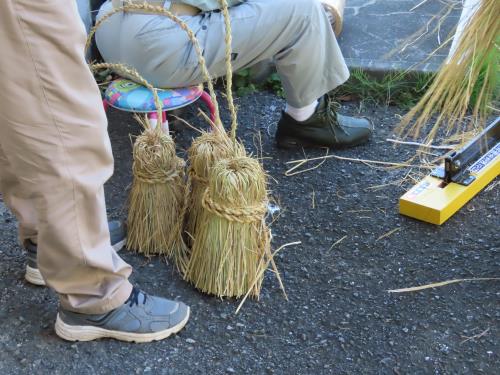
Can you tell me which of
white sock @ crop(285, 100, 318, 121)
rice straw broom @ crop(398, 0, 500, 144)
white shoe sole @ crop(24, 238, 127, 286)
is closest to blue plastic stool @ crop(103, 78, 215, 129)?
white sock @ crop(285, 100, 318, 121)

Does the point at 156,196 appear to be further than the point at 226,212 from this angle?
Yes

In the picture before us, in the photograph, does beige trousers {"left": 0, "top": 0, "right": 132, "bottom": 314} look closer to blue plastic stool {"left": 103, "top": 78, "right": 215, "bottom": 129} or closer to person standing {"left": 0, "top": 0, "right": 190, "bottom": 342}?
person standing {"left": 0, "top": 0, "right": 190, "bottom": 342}

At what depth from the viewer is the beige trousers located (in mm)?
1472

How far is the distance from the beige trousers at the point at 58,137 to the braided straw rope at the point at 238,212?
1.02ft

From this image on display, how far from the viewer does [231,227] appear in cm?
196

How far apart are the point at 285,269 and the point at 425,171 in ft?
2.73

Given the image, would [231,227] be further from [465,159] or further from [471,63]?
[465,159]

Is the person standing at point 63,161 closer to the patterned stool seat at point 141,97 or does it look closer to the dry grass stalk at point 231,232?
the dry grass stalk at point 231,232

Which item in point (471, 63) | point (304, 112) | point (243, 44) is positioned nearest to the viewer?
point (471, 63)

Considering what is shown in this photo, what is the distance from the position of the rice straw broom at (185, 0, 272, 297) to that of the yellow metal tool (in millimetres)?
636

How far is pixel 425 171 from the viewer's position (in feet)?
9.00

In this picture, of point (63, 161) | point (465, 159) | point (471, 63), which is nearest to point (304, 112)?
point (465, 159)

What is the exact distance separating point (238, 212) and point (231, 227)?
6 cm

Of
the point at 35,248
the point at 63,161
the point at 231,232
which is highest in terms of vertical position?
the point at 63,161
